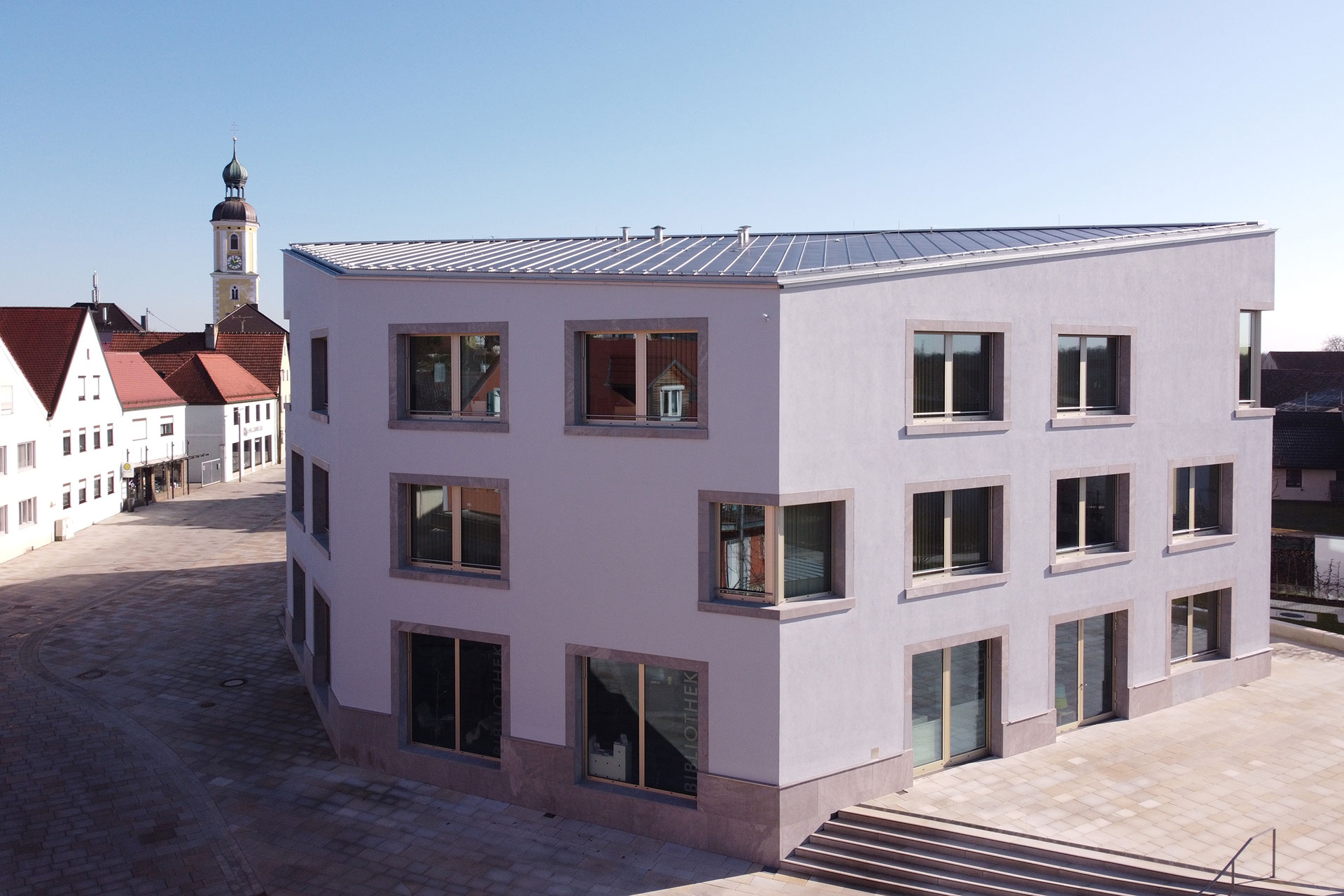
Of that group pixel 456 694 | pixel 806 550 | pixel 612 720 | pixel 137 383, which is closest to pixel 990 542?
pixel 806 550

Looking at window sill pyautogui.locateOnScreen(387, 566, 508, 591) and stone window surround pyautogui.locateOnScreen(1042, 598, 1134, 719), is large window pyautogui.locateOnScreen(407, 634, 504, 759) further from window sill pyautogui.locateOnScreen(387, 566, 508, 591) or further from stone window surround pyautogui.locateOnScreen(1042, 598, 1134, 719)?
stone window surround pyautogui.locateOnScreen(1042, 598, 1134, 719)

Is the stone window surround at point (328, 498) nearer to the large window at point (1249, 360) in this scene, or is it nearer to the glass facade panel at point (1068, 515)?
the glass facade panel at point (1068, 515)

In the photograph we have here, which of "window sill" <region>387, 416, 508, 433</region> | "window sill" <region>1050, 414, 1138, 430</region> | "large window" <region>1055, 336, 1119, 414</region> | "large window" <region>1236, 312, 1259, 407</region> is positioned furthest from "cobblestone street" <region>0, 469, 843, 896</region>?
"large window" <region>1236, 312, 1259, 407</region>

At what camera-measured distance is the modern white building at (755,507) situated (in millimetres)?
15203

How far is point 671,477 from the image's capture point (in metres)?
15.6

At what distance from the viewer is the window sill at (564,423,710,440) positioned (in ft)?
50.3

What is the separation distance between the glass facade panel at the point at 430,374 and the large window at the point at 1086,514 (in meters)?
11.4

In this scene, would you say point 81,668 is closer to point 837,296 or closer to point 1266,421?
point 837,296

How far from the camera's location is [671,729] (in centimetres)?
1591

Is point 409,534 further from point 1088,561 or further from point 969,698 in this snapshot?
point 1088,561

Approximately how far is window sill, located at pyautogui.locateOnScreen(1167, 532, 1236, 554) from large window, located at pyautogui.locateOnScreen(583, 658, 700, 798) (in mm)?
11158

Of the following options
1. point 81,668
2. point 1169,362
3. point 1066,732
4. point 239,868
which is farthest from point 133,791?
point 1169,362

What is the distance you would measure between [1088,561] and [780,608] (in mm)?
7407

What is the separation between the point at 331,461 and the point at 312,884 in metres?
7.89
